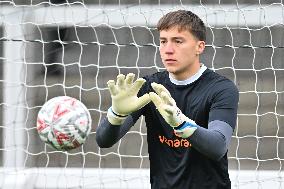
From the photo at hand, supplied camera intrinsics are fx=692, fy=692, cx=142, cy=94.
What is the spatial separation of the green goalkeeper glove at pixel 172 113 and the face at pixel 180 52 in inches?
11.9

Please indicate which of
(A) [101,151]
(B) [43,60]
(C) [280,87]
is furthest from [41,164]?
(C) [280,87]

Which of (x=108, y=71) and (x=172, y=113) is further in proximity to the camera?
(x=108, y=71)

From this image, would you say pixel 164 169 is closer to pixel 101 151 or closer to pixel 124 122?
pixel 124 122

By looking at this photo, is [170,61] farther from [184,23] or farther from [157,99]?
[157,99]

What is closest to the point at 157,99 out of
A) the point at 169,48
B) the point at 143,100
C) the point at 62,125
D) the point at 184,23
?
the point at 143,100

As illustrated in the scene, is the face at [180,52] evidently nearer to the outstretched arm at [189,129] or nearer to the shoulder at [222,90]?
the shoulder at [222,90]

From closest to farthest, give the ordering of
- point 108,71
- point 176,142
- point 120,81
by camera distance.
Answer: point 120,81 < point 176,142 < point 108,71

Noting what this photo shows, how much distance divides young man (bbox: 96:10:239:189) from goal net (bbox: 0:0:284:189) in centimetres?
185

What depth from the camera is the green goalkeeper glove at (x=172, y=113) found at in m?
2.69

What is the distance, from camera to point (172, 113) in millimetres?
2682

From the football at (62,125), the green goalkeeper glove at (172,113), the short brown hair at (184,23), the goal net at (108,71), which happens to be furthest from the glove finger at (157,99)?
the goal net at (108,71)

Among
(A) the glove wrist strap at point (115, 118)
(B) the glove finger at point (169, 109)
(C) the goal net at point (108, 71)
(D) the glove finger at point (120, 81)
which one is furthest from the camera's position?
(C) the goal net at point (108, 71)

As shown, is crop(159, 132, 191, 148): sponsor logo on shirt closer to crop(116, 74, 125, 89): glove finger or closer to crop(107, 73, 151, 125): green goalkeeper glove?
crop(107, 73, 151, 125): green goalkeeper glove

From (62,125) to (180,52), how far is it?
3.05ft
